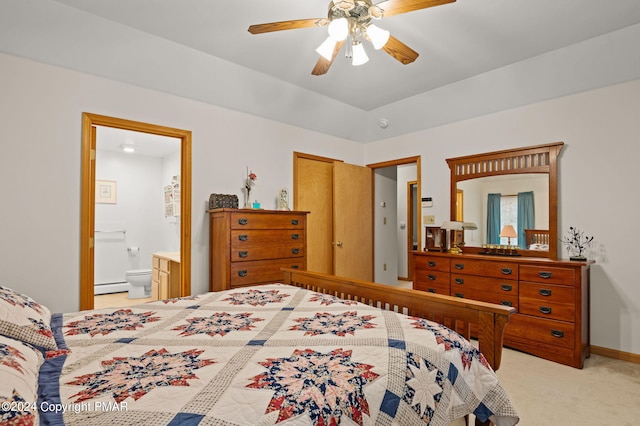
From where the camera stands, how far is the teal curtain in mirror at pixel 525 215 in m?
3.62

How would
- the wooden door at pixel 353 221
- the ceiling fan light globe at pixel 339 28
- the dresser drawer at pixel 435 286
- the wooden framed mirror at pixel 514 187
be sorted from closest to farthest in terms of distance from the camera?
the ceiling fan light globe at pixel 339 28 → the wooden framed mirror at pixel 514 187 → the dresser drawer at pixel 435 286 → the wooden door at pixel 353 221

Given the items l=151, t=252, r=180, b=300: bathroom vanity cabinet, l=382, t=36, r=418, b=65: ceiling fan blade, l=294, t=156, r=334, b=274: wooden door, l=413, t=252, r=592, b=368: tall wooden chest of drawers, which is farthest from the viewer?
l=294, t=156, r=334, b=274: wooden door

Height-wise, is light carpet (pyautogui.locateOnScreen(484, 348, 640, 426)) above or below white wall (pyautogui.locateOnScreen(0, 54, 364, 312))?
below

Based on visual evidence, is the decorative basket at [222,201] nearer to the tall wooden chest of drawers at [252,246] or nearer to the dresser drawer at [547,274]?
the tall wooden chest of drawers at [252,246]

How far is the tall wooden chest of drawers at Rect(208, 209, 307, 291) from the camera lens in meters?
3.27

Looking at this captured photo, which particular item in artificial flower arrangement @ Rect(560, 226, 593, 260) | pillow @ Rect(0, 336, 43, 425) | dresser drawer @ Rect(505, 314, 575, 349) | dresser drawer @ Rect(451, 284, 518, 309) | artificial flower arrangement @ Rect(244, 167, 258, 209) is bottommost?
dresser drawer @ Rect(505, 314, 575, 349)

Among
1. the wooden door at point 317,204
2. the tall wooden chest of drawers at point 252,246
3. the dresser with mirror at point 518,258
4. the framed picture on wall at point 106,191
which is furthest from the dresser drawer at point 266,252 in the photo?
the framed picture on wall at point 106,191

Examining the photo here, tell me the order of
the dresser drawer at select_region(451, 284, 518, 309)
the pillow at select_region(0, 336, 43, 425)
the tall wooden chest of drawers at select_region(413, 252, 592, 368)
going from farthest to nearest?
1. the dresser drawer at select_region(451, 284, 518, 309)
2. the tall wooden chest of drawers at select_region(413, 252, 592, 368)
3. the pillow at select_region(0, 336, 43, 425)

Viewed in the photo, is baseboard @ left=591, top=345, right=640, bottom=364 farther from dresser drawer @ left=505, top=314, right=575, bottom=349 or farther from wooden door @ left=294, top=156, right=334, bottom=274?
wooden door @ left=294, top=156, right=334, bottom=274

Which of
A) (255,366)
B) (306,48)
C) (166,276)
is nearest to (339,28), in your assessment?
(306,48)

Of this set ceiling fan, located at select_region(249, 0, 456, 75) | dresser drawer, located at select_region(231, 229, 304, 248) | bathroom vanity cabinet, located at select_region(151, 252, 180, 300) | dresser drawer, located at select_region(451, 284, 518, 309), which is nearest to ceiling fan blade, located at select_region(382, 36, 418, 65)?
ceiling fan, located at select_region(249, 0, 456, 75)

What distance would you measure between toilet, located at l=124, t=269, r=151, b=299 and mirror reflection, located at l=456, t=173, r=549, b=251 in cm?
480

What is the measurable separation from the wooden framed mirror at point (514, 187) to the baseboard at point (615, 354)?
0.91 meters

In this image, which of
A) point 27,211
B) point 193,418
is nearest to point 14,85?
point 27,211
